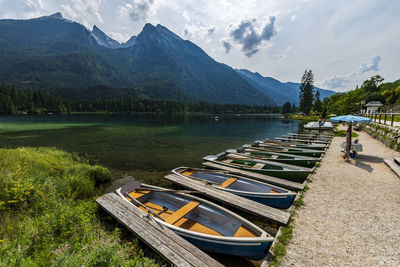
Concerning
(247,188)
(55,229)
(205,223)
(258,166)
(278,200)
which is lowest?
(205,223)

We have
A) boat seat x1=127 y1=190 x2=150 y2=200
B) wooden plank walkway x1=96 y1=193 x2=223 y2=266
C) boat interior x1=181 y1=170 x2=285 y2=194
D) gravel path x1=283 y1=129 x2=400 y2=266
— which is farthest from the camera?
boat interior x1=181 y1=170 x2=285 y2=194

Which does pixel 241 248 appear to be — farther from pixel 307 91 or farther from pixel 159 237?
pixel 307 91

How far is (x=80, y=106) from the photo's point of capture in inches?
5571

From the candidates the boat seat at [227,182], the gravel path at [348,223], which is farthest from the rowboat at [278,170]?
the boat seat at [227,182]

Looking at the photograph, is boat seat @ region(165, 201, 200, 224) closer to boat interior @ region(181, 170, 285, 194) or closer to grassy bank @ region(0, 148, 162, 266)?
grassy bank @ region(0, 148, 162, 266)

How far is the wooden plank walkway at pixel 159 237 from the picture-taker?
180 inches

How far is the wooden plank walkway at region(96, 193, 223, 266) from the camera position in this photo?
15.0 feet

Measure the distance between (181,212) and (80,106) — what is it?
169m

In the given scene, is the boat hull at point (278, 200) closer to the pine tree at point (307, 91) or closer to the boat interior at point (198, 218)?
the boat interior at point (198, 218)

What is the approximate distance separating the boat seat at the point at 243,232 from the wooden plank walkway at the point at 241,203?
1.28 m

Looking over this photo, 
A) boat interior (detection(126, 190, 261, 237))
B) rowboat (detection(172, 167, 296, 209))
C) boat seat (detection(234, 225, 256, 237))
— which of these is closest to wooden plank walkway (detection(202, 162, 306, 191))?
rowboat (detection(172, 167, 296, 209))

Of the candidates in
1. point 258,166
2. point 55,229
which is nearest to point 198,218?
point 55,229

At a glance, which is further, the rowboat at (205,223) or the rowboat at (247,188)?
the rowboat at (247,188)

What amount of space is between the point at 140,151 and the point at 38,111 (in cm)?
13643
